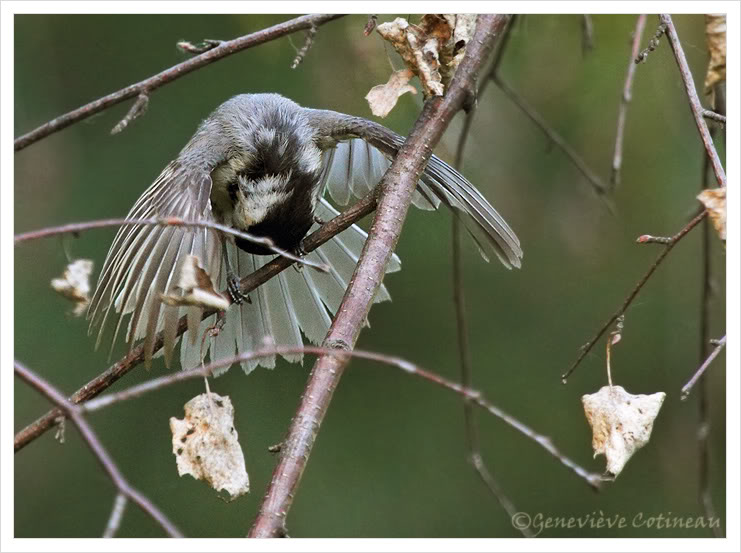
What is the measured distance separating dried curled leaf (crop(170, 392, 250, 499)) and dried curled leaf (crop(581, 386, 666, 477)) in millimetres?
498

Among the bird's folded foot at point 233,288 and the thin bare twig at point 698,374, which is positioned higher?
the bird's folded foot at point 233,288

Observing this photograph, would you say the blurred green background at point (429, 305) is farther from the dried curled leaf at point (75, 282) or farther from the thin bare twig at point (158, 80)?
the dried curled leaf at point (75, 282)

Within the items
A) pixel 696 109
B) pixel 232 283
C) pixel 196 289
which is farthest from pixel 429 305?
pixel 196 289

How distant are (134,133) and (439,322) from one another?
1.20 metres

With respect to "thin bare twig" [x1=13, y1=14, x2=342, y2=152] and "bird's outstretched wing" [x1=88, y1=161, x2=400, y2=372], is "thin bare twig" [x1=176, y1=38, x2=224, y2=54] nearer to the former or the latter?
"thin bare twig" [x1=13, y1=14, x2=342, y2=152]

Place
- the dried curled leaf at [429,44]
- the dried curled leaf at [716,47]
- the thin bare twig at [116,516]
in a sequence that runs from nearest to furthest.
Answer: the thin bare twig at [116,516] < the dried curled leaf at [716,47] < the dried curled leaf at [429,44]

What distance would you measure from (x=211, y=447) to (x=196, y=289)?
24 cm

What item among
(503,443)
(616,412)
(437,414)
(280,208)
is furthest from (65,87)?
(616,412)

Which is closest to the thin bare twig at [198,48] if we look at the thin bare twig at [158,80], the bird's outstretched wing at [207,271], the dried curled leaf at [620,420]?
the thin bare twig at [158,80]

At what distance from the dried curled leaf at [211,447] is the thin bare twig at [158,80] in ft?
1.69

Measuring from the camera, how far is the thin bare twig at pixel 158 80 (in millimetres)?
1376

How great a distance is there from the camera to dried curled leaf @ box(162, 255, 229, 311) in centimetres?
110

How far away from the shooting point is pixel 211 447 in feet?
3.92

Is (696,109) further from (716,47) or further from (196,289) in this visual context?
(196,289)
